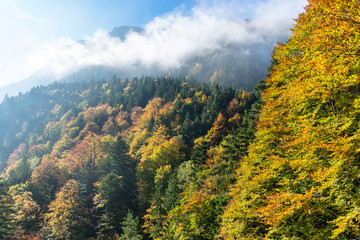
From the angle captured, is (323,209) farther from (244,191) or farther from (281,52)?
(281,52)

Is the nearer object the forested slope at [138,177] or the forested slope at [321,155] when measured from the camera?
the forested slope at [321,155]

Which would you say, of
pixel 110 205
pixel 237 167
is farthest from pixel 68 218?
pixel 237 167

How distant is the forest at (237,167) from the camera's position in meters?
10.4

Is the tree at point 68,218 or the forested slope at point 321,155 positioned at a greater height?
the forested slope at point 321,155

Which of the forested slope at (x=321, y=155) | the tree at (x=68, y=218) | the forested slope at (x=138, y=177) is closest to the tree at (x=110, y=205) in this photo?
the forested slope at (x=138, y=177)

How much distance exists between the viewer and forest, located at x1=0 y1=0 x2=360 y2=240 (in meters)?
10.4

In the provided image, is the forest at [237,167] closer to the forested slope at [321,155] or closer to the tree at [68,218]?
the forested slope at [321,155]

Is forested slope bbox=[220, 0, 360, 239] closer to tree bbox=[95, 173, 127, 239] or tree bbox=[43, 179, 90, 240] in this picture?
tree bbox=[95, 173, 127, 239]

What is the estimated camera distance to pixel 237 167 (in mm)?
27391

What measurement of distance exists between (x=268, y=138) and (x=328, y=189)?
7868 millimetres

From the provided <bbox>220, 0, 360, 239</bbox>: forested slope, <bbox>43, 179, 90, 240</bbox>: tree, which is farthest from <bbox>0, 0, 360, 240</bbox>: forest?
<bbox>43, 179, 90, 240</bbox>: tree

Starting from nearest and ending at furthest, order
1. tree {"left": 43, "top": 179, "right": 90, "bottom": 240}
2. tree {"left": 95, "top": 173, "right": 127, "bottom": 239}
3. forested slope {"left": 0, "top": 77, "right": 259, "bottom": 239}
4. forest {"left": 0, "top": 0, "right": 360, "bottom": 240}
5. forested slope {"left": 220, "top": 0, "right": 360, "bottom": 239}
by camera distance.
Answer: forested slope {"left": 220, "top": 0, "right": 360, "bottom": 239} < forest {"left": 0, "top": 0, "right": 360, "bottom": 240} < forested slope {"left": 0, "top": 77, "right": 259, "bottom": 239} < tree {"left": 43, "top": 179, "right": 90, "bottom": 240} < tree {"left": 95, "top": 173, "right": 127, "bottom": 239}

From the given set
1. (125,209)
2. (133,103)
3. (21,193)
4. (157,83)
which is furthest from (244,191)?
(157,83)

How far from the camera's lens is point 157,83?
141625 mm
